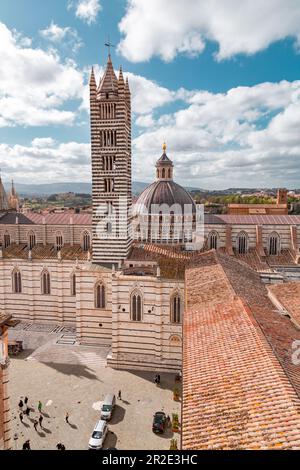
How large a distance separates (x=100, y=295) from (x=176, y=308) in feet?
22.9

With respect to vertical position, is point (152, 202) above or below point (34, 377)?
above

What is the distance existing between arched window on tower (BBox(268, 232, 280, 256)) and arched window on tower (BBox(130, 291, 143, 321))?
1471cm

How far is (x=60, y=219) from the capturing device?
3894 cm

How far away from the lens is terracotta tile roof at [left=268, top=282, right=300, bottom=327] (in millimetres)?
15016

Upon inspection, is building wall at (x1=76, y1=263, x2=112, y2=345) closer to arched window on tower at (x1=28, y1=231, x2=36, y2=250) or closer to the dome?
the dome

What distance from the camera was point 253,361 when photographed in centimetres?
976

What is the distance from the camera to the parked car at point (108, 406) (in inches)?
838

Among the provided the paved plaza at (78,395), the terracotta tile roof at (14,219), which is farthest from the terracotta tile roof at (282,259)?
the terracotta tile roof at (14,219)

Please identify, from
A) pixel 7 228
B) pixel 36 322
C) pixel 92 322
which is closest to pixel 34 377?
pixel 92 322

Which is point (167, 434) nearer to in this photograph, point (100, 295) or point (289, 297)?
point (289, 297)

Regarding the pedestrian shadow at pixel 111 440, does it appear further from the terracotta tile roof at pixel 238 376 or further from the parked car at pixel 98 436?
the terracotta tile roof at pixel 238 376

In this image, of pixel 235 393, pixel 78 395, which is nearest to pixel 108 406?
pixel 78 395
